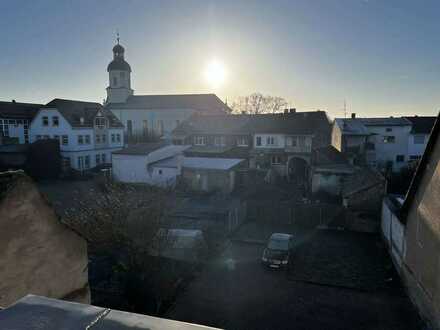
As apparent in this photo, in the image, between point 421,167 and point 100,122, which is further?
point 100,122

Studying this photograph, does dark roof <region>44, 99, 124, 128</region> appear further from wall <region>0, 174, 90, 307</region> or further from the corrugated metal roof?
wall <region>0, 174, 90, 307</region>

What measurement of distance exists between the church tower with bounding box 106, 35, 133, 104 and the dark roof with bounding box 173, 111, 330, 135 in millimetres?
24796

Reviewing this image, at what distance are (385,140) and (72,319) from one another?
144ft

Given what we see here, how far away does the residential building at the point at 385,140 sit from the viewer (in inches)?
1499

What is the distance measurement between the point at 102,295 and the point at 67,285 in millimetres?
5339

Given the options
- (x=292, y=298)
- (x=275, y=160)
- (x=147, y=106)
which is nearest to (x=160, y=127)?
(x=147, y=106)

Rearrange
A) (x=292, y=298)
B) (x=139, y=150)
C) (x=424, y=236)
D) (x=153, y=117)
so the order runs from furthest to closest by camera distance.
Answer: (x=153, y=117)
(x=139, y=150)
(x=292, y=298)
(x=424, y=236)

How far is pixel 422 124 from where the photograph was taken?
38875mm

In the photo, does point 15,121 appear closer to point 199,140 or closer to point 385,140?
point 199,140

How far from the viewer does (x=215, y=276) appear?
1511cm

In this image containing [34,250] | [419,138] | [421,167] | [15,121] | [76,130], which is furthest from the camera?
[15,121]

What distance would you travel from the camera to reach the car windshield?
54.5 ft

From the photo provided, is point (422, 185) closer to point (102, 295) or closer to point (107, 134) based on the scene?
point (102, 295)

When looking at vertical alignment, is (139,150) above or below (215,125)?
below
